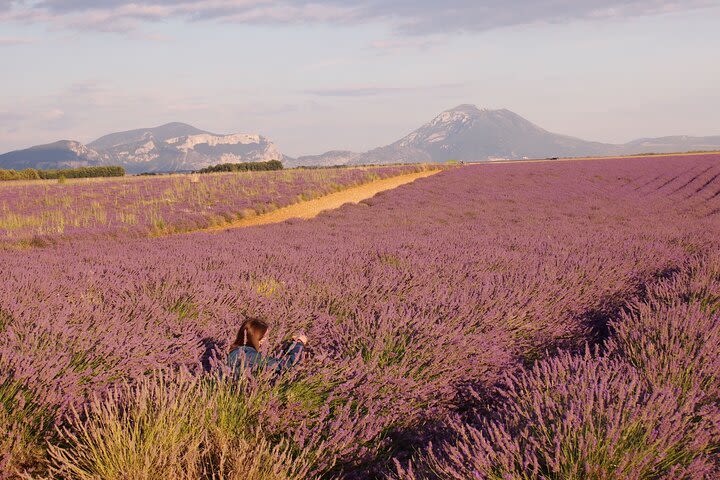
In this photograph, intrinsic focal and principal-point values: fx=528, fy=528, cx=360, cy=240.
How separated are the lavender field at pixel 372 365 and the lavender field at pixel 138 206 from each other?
6.61 meters

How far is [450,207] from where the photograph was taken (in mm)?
15227

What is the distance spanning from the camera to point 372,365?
2.54m

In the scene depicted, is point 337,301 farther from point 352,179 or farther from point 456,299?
point 352,179

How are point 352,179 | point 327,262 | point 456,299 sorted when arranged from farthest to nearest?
point 352,179 < point 327,262 < point 456,299

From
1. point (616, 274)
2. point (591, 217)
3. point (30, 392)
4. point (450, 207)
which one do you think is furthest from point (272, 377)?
point (450, 207)

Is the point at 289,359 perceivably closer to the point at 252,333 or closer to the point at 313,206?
the point at 252,333

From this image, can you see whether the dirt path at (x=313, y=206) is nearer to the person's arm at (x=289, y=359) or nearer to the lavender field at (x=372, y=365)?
the lavender field at (x=372, y=365)

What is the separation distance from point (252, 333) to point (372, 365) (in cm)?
75

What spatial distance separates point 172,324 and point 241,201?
16.6 meters

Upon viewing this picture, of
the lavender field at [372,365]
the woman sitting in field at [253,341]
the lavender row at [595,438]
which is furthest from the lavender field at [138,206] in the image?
the lavender row at [595,438]

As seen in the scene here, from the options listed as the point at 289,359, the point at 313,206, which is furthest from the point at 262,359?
the point at 313,206

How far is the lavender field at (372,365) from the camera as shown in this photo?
177 centimetres

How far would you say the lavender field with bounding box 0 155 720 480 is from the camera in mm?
1768

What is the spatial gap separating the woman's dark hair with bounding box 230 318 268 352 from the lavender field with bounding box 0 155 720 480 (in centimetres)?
12
